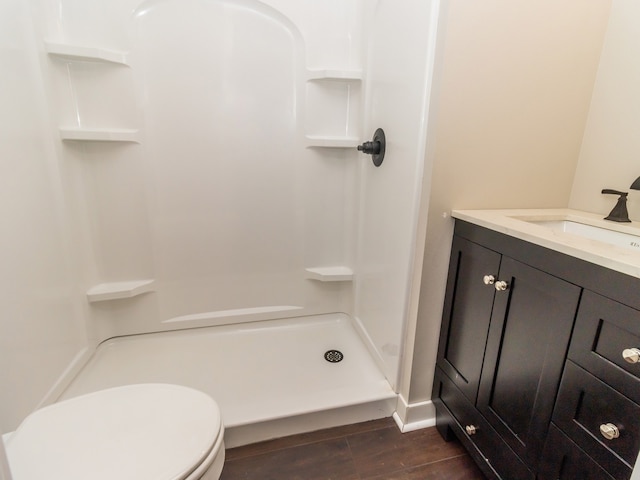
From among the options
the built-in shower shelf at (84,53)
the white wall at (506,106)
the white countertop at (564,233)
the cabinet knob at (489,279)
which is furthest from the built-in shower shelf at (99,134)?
the cabinet knob at (489,279)

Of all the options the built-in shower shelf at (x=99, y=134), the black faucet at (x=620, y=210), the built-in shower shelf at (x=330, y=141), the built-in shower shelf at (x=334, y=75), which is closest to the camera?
the black faucet at (x=620, y=210)

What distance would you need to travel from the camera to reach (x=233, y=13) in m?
1.52

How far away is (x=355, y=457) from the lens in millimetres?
1188

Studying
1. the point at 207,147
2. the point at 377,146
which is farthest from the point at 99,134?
the point at 377,146

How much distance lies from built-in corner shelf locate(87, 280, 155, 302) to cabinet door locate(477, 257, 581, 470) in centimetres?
162

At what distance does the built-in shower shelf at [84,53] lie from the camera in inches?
52.1

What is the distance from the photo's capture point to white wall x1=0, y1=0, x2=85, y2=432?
1.06m

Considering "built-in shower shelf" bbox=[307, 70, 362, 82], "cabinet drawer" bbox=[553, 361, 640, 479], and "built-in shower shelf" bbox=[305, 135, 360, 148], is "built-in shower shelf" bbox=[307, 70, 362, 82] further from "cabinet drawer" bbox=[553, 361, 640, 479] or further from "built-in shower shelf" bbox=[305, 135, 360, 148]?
"cabinet drawer" bbox=[553, 361, 640, 479]

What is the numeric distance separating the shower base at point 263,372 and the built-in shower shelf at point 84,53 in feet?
4.53

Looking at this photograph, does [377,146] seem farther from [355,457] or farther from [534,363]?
[355,457]

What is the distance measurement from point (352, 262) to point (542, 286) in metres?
1.17

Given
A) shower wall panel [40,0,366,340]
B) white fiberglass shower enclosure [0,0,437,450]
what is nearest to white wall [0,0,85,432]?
white fiberglass shower enclosure [0,0,437,450]

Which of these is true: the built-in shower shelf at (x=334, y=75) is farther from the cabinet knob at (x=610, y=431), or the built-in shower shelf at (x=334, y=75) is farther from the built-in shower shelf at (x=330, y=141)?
the cabinet knob at (x=610, y=431)

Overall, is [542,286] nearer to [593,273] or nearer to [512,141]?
[593,273]
